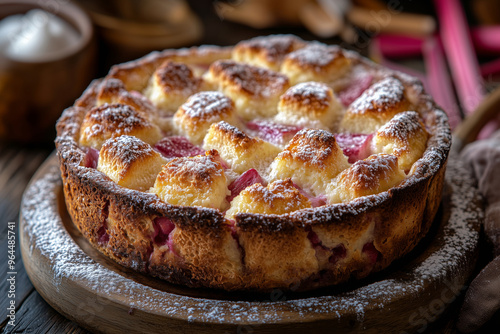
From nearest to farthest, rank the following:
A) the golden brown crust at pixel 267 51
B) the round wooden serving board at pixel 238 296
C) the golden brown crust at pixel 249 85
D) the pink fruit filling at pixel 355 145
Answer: the round wooden serving board at pixel 238 296 → the pink fruit filling at pixel 355 145 → the golden brown crust at pixel 249 85 → the golden brown crust at pixel 267 51

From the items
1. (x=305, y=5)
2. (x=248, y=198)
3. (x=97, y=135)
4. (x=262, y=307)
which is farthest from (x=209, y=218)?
(x=305, y=5)

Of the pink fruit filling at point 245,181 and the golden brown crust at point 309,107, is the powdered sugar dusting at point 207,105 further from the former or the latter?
the pink fruit filling at point 245,181

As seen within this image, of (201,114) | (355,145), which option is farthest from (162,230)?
(355,145)

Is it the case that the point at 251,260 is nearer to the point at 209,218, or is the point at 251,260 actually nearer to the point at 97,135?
the point at 209,218

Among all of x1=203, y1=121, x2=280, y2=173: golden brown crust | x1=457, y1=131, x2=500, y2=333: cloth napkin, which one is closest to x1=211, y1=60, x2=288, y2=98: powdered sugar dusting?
x1=203, y1=121, x2=280, y2=173: golden brown crust

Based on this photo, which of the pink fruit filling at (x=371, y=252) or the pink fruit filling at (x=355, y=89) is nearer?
the pink fruit filling at (x=371, y=252)

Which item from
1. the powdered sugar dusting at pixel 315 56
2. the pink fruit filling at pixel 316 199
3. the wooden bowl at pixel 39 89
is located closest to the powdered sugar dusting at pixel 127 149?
the pink fruit filling at pixel 316 199

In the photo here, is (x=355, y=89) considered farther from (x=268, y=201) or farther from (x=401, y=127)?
(x=268, y=201)
